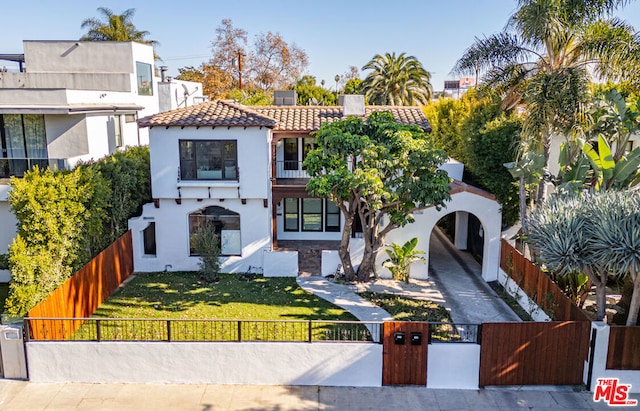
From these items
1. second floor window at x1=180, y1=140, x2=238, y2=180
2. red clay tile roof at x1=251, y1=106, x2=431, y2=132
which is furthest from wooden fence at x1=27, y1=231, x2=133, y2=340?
red clay tile roof at x1=251, y1=106, x2=431, y2=132

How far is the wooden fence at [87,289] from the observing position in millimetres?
14195

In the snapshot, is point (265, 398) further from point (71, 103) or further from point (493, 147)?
point (71, 103)

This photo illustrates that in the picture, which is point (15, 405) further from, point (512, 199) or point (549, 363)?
point (512, 199)

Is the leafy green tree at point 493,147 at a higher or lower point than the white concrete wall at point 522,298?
higher

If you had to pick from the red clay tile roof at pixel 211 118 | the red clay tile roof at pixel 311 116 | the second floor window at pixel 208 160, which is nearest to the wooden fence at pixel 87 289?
the second floor window at pixel 208 160

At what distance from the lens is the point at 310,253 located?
75.6ft

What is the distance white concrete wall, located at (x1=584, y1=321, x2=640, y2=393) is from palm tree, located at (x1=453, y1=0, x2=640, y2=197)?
724cm

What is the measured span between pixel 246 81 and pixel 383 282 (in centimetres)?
4413

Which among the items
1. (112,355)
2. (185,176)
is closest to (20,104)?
(185,176)

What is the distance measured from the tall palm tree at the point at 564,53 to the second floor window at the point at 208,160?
10970 millimetres

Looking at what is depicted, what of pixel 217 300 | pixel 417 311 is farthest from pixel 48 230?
pixel 417 311

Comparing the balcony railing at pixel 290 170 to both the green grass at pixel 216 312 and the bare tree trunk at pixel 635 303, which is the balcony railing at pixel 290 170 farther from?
the bare tree trunk at pixel 635 303

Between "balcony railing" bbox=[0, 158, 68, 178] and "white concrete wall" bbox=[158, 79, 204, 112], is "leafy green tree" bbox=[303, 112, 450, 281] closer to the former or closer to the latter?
"balcony railing" bbox=[0, 158, 68, 178]

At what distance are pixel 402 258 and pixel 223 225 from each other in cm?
735
